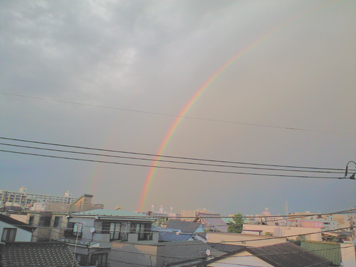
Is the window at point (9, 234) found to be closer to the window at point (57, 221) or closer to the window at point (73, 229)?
the window at point (73, 229)

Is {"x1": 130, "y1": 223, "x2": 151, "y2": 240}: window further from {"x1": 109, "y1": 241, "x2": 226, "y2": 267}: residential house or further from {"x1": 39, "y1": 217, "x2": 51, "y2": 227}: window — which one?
{"x1": 39, "y1": 217, "x2": 51, "y2": 227}: window

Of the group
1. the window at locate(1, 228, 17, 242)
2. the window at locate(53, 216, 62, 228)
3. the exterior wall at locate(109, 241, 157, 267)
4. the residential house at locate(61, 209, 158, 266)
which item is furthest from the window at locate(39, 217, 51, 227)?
the exterior wall at locate(109, 241, 157, 267)

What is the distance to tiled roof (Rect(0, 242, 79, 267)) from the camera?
1033 cm

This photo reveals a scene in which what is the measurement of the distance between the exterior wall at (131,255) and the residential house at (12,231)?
316 inches

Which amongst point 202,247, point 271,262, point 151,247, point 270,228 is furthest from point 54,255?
point 270,228

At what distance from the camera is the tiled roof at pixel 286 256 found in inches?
561

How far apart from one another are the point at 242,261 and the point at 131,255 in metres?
9.00

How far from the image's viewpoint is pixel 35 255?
1110 cm

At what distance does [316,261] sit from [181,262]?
965 cm

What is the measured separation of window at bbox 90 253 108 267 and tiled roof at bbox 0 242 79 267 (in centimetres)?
862

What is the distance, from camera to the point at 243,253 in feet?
47.5

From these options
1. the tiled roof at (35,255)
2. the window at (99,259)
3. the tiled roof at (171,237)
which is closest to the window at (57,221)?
the window at (99,259)

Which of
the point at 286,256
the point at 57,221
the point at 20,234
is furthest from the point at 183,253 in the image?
the point at 57,221

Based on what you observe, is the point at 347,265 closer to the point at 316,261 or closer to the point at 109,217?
the point at 316,261
